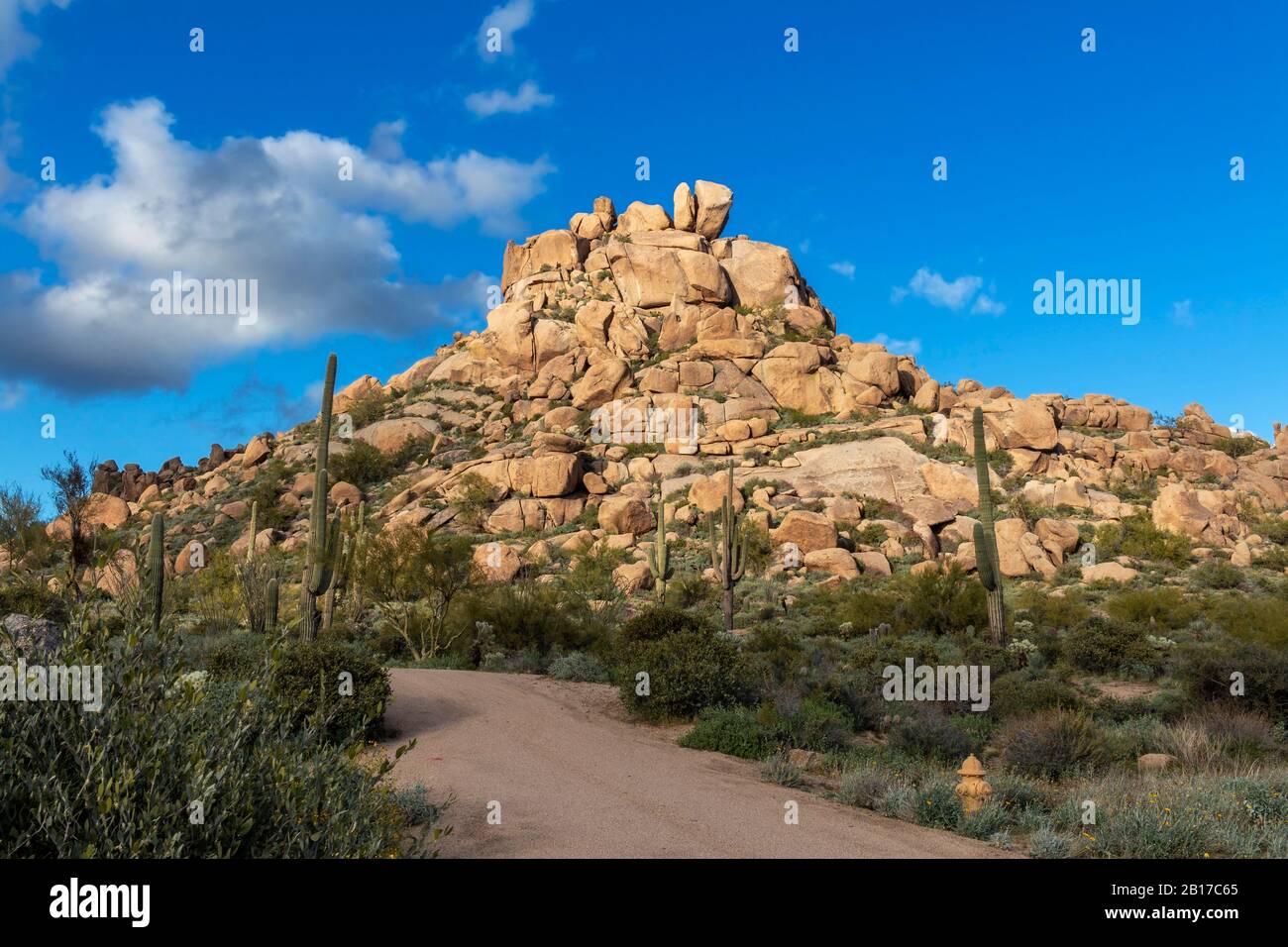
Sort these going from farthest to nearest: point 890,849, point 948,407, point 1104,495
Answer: point 948,407 < point 1104,495 < point 890,849

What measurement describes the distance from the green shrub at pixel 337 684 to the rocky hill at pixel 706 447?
20.4m

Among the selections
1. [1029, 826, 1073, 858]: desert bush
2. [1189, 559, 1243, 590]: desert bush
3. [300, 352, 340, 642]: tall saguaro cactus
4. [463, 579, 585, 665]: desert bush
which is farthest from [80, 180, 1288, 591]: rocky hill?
[1029, 826, 1073, 858]: desert bush

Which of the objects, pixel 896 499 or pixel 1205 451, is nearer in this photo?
pixel 896 499

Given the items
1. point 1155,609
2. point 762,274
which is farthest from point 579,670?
point 762,274

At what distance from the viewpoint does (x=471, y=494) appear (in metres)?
42.5

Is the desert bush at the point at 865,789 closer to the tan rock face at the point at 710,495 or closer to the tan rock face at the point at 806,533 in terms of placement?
the tan rock face at the point at 806,533

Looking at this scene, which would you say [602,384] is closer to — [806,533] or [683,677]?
[806,533]
